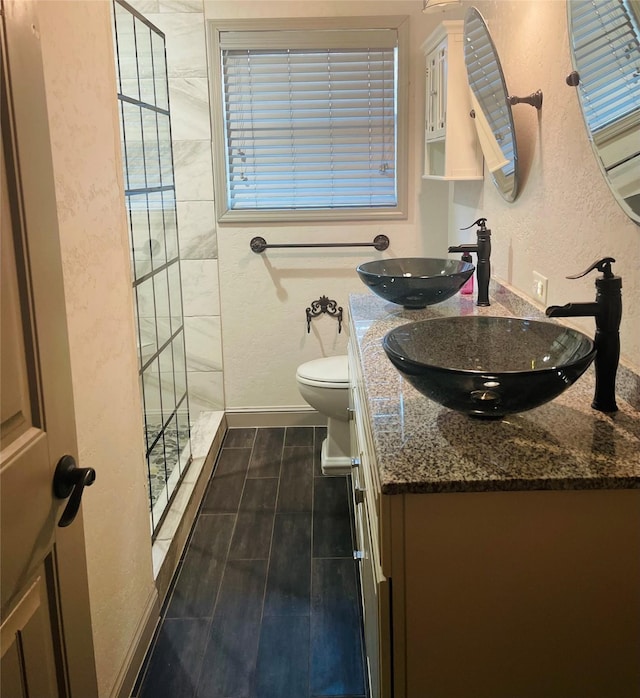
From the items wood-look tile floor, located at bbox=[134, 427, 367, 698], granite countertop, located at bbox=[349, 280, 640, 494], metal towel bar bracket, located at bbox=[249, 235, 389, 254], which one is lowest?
wood-look tile floor, located at bbox=[134, 427, 367, 698]

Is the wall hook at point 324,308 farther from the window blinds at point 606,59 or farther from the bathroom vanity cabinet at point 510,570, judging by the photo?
the bathroom vanity cabinet at point 510,570

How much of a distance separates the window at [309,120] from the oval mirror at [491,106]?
0.87 meters

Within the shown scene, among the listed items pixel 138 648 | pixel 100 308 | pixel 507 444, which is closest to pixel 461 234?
pixel 100 308

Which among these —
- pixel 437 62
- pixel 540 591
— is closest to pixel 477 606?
pixel 540 591

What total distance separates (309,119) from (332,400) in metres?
1.50

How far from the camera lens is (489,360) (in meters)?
1.68

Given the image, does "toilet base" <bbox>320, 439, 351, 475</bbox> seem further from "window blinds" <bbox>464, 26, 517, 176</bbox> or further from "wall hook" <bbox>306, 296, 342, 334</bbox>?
"window blinds" <bbox>464, 26, 517, 176</bbox>

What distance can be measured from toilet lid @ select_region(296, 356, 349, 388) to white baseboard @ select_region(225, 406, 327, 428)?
1.92 feet

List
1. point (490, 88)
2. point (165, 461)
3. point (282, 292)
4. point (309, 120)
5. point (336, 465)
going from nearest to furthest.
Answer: point (490, 88) → point (165, 461) → point (336, 465) → point (309, 120) → point (282, 292)

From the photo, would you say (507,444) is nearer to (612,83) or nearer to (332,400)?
(612,83)

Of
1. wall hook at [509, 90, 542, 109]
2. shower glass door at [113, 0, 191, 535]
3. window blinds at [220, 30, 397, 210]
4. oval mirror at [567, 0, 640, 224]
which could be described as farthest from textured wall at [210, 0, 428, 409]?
oval mirror at [567, 0, 640, 224]

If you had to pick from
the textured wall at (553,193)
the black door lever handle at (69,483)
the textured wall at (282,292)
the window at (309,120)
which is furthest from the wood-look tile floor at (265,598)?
the window at (309,120)

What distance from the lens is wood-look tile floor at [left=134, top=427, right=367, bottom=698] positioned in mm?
1943

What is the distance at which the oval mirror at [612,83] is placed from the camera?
137 centimetres
